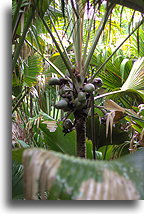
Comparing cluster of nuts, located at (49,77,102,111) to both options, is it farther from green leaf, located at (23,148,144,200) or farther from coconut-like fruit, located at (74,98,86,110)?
green leaf, located at (23,148,144,200)

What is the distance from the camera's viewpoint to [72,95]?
5.21 ft

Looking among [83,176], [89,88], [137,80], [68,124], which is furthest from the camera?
[137,80]

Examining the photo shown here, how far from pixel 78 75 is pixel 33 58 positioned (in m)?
0.42

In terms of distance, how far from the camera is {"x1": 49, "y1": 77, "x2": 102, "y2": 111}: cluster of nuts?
5.05 ft

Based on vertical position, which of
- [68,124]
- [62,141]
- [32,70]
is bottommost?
[62,141]

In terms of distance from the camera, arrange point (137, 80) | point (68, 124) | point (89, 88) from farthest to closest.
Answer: point (137, 80)
point (68, 124)
point (89, 88)

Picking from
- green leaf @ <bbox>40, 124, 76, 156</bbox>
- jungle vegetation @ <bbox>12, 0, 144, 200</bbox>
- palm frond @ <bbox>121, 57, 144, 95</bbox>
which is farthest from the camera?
palm frond @ <bbox>121, 57, 144, 95</bbox>

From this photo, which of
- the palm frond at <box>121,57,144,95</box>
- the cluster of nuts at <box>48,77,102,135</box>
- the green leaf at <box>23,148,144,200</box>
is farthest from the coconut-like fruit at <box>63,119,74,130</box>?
the green leaf at <box>23,148,144,200</box>

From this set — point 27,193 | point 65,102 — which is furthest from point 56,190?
point 65,102

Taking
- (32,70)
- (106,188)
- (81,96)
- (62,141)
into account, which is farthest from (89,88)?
(106,188)

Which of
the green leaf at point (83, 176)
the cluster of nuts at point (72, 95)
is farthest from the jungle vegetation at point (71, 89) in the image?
the green leaf at point (83, 176)

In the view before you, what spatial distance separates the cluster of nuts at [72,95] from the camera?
1.54 metres

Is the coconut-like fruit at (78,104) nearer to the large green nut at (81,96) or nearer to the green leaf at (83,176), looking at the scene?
the large green nut at (81,96)

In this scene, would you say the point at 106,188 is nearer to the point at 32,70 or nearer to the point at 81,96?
the point at 81,96
